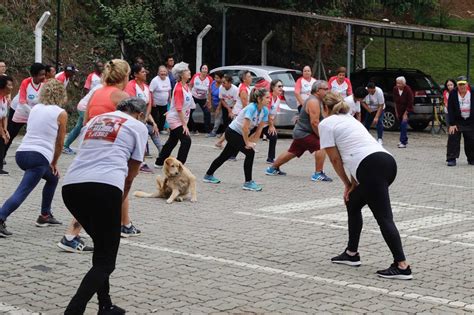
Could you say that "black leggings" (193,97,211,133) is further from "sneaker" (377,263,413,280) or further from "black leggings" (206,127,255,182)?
"sneaker" (377,263,413,280)

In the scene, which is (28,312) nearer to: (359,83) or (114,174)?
(114,174)

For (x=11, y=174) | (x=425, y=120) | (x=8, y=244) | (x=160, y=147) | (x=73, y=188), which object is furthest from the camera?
(x=425, y=120)

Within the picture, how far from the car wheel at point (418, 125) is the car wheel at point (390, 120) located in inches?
23.5

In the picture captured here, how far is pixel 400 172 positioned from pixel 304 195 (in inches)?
145

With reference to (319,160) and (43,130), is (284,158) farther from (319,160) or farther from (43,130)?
(43,130)

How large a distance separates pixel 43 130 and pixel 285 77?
13.8 meters

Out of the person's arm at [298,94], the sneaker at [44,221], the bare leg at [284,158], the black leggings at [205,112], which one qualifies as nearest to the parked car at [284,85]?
the black leggings at [205,112]

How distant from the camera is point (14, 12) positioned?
81.9 ft

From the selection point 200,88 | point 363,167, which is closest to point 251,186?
point 363,167

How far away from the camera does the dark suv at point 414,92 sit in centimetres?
2416

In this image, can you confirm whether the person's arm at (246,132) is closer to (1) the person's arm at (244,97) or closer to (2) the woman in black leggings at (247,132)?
(2) the woman in black leggings at (247,132)

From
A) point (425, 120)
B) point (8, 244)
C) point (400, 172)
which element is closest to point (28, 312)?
point (8, 244)

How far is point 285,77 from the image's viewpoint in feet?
73.7

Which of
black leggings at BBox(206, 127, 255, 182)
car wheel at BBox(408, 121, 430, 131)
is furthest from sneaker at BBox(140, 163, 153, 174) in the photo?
car wheel at BBox(408, 121, 430, 131)
